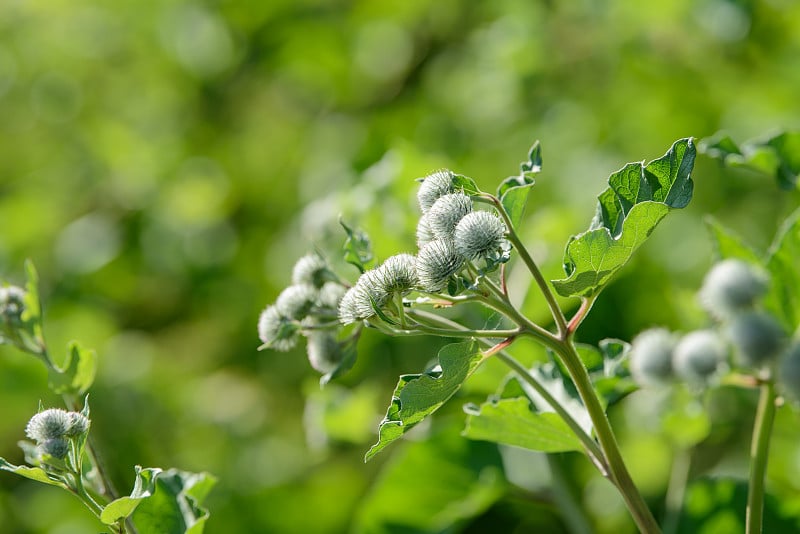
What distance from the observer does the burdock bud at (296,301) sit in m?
1.57

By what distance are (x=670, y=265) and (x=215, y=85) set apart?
298 cm

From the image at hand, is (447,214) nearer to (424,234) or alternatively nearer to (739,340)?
(424,234)

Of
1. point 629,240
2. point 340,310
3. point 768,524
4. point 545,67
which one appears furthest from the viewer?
point 545,67

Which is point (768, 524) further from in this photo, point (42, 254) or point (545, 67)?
point (42, 254)

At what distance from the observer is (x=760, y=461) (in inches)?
55.4

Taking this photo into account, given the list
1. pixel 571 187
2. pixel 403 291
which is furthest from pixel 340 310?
pixel 571 187

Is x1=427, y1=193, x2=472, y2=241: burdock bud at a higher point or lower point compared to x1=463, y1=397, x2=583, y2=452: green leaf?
higher

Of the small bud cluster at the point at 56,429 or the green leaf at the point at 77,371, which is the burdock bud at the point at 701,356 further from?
the green leaf at the point at 77,371

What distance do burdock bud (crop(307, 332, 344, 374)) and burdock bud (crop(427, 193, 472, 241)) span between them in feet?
1.32

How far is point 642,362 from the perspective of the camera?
1480mm

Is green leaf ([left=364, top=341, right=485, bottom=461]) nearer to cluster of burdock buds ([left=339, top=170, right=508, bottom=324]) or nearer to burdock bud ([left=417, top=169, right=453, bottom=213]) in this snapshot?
cluster of burdock buds ([left=339, top=170, right=508, bottom=324])

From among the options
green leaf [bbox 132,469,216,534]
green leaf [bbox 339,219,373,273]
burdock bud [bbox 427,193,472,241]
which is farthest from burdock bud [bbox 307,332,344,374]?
burdock bud [bbox 427,193,472,241]

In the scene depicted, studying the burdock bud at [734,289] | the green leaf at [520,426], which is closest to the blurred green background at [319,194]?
the green leaf at [520,426]

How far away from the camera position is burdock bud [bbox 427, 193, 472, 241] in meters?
1.32
